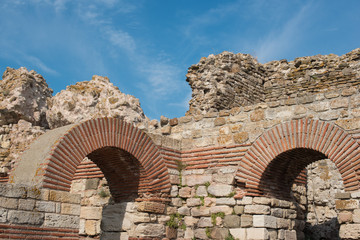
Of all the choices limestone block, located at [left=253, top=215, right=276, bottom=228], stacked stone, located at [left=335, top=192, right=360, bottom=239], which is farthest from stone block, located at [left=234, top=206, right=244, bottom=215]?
stacked stone, located at [left=335, top=192, right=360, bottom=239]

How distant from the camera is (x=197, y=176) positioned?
25.3 ft

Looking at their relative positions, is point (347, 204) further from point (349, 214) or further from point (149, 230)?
point (149, 230)

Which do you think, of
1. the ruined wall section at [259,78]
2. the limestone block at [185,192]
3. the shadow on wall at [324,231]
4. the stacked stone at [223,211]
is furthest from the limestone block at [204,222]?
the ruined wall section at [259,78]

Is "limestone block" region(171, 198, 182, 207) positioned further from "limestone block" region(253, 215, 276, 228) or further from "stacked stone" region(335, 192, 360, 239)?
"stacked stone" region(335, 192, 360, 239)

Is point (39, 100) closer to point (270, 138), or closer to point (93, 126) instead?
point (93, 126)

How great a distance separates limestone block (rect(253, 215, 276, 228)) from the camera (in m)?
6.78

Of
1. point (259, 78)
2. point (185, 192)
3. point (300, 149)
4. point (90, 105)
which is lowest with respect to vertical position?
point (185, 192)

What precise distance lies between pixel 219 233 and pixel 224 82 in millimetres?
4287

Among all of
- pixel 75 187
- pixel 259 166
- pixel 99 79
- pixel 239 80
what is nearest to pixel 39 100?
pixel 99 79

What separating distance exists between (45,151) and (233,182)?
3.25 m

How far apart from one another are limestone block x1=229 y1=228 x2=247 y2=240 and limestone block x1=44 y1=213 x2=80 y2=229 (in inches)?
106

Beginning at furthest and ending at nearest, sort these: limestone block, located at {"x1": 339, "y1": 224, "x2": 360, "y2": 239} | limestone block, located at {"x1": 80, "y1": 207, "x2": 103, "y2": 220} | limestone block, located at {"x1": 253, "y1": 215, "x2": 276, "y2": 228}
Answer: limestone block, located at {"x1": 80, "y1": 207, "x2": 103, "y2": 220} → limestone block, located at {"x1": 253, "y1": 215, "x2": 276, "y2": 228} → limestone block, located at {"x1": 339, "y1": 224, "x2": 360, "y2": 239}

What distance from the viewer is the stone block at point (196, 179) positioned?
7577mm

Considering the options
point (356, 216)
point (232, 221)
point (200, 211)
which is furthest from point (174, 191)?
point (356, 216)
